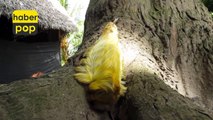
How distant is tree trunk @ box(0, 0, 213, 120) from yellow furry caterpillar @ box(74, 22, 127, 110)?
40 millimetres

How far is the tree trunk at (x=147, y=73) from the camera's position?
1.42m

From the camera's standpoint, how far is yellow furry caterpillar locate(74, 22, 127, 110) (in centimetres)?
155

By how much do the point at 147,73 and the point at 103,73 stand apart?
228mm

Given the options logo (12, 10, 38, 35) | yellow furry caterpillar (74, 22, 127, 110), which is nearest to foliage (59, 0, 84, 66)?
logo (12, 10, 38, 35)

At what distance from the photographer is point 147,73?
169 cm

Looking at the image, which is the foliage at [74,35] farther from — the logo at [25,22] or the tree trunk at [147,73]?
the tree trunk at [147,73]

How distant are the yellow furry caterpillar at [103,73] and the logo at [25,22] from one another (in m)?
6.27

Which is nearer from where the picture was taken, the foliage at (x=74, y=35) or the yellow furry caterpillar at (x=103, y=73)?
the yellow furry caterpillar at (x=103, y=73)

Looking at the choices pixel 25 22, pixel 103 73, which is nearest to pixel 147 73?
pixel 103 73

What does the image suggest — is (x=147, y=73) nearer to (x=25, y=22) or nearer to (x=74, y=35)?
(x=25, y=22)

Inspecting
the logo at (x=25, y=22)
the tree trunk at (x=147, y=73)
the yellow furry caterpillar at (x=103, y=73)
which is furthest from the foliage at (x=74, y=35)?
the yellow furry caterpillar at (x=103, y=73)

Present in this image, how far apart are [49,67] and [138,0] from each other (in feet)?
24.2

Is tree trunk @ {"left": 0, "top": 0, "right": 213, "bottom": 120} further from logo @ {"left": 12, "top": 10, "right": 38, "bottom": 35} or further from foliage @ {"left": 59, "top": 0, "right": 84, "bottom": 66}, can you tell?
foliage @ {"left": 59, "top": 0, "right": 84, "bottom": 66}

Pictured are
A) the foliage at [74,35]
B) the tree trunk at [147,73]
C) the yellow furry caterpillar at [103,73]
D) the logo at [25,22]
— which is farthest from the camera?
the foliage at [74,35]
